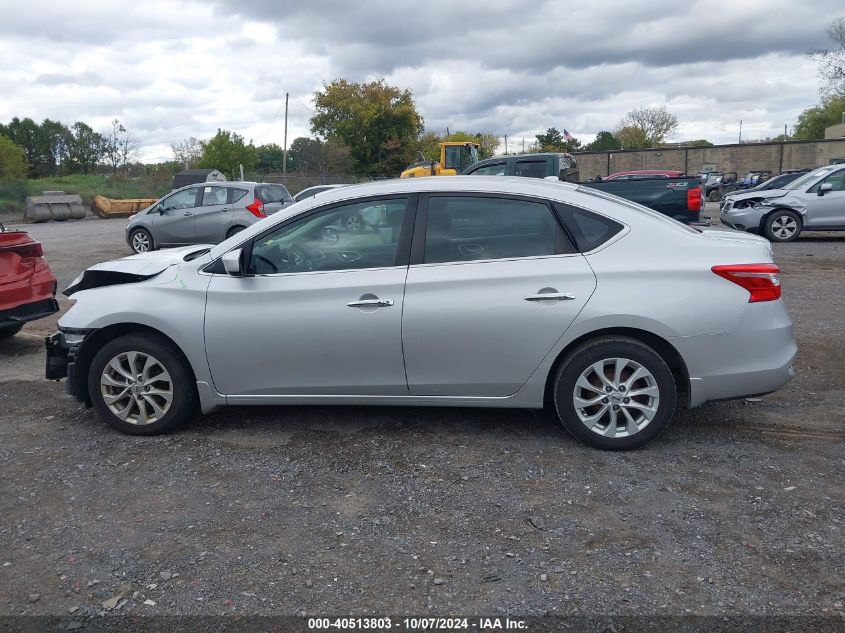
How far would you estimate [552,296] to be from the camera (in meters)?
4.41

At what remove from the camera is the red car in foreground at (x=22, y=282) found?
710cm

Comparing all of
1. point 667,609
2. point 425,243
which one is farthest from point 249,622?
point 425,243

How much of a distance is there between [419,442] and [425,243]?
1272 mm

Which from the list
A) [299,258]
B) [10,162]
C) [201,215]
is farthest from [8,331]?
[10,162]

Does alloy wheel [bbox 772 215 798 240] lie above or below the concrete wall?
below

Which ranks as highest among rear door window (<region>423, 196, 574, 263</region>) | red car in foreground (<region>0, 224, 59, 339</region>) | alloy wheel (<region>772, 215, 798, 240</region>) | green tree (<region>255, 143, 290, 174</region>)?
green tree (<region>255, 143, 290, 174</region>)

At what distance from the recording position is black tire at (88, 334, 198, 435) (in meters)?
4.82

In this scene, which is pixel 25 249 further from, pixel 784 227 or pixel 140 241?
pixel 784 227

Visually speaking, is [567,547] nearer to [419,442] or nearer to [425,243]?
[419,442]

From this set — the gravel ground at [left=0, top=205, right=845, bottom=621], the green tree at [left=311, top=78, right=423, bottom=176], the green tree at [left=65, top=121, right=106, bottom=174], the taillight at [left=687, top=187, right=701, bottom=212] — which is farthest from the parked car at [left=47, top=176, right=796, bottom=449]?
the green tree at [left=65, top=121, right=106, bottom=174]

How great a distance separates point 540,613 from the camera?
9.71 feet

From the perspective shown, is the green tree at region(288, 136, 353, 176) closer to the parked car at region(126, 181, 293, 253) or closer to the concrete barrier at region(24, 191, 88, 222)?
the concrete barrier at region(24, 191, 88, 222)

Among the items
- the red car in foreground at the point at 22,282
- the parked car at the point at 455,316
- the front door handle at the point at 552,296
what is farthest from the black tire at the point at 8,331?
the front door handle at the point at 552,296

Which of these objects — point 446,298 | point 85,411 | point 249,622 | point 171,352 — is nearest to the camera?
point 249,622
